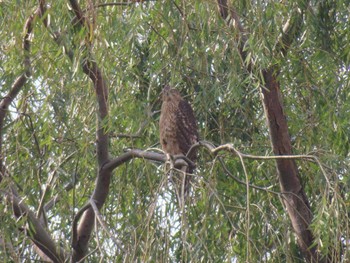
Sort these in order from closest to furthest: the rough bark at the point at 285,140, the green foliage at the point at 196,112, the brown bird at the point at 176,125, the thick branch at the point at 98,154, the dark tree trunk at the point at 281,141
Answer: the green foliage at the point at 196,112 → the thick branch at the point at 98,154 → the rough bark at the point at 285,140 → the dark tree trunk at the point at 281,141 → the brown bird at the point at 176,125

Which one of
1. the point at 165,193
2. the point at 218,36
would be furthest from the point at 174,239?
the point at 218,36

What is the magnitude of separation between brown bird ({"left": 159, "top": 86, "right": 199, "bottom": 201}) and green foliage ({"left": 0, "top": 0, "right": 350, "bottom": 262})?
8 centimetres

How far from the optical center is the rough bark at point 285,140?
16.1 feet

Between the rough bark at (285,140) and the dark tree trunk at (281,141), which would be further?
the dark tree trunk at (281,141)

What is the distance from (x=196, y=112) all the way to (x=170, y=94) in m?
0.25

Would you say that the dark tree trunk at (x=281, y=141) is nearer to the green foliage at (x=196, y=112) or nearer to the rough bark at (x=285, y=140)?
the rough bark at (x=285, y=140)

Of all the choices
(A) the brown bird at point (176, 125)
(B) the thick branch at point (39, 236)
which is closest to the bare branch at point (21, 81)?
(B) the thick branch at point (39, 236)

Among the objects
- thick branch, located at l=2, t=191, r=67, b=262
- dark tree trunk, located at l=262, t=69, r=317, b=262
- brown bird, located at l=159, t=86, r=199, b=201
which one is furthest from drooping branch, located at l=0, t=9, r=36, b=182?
dark tree trunk, located at l=262, t=69, r=317, b=262

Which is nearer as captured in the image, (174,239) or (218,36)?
(174,239)

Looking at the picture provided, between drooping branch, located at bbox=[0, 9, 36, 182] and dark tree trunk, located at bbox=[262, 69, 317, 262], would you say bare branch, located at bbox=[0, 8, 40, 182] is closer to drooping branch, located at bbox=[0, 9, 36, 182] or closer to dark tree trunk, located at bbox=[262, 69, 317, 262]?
drooping branch, located at bbox=[0, 9, 36, 182]

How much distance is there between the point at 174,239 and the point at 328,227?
2.07 ft

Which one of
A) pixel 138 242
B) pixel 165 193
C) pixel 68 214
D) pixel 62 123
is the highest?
pixel 62 123

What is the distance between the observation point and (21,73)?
458cm

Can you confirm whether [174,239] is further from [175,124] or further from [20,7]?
[175,124]
